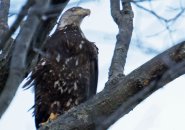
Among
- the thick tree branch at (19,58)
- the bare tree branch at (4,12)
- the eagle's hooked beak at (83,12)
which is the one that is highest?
the thick tree branch at (19,58)

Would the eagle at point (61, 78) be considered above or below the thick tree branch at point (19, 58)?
below

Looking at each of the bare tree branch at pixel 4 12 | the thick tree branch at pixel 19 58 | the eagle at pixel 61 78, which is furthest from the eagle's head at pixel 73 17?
the thick tree branch at pixel 19 58

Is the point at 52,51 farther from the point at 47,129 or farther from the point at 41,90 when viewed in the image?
the point at 47,129

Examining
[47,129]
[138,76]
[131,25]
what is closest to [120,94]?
[138,76]

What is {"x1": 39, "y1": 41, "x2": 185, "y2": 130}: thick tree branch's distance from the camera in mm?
2920

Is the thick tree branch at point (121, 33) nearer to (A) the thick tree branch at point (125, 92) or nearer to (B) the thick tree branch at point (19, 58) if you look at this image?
(A) the thick tree branch at point (125, 92)

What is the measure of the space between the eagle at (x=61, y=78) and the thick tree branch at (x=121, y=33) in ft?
3.27

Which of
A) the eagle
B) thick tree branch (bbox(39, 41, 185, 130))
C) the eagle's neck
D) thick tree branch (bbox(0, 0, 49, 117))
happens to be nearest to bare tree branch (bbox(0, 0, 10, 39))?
the eagle

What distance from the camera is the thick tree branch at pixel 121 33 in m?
3.80

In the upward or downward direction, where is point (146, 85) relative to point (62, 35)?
upward

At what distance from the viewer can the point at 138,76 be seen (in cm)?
302

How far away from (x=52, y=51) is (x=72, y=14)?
1082mm

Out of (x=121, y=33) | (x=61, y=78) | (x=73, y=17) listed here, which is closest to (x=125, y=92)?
(x=121, y=33)

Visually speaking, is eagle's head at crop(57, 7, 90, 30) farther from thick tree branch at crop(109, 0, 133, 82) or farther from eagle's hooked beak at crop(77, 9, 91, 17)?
thick tree branch at crop(109, 0, 133, 82)
